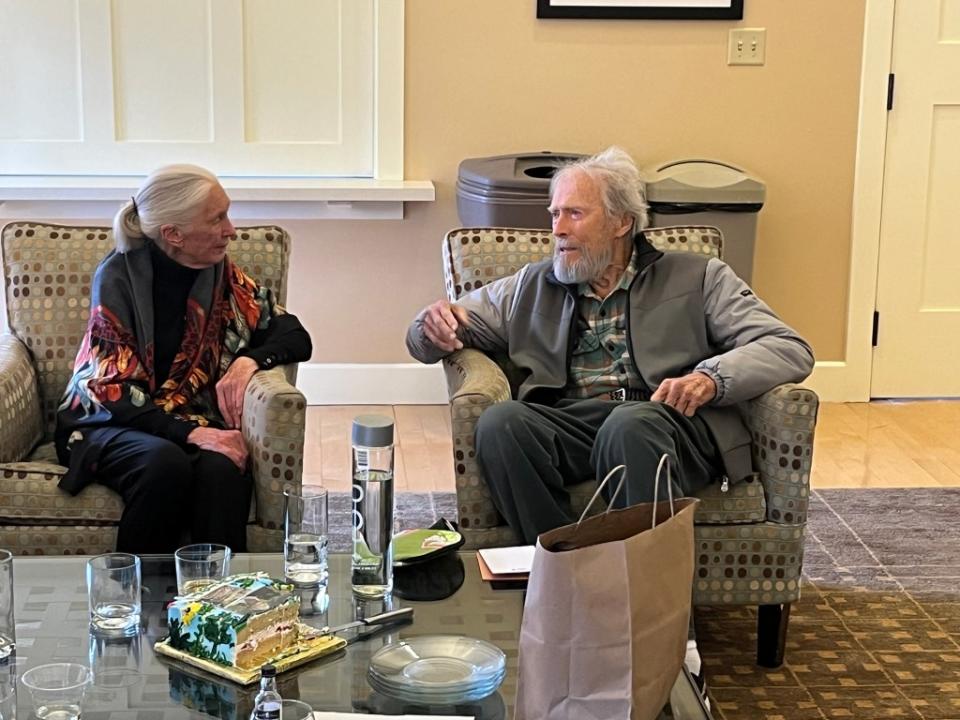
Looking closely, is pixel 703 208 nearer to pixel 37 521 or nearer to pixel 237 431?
pixel 237 431

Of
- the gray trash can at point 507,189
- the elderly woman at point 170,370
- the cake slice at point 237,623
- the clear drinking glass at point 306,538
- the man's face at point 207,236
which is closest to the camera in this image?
the cake slice at point 237,623

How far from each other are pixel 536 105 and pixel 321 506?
277 cm

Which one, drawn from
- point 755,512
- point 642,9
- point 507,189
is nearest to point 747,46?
point 642,9

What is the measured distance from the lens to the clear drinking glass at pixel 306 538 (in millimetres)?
2092

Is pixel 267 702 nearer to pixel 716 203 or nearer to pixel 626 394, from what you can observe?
pixel 626 394

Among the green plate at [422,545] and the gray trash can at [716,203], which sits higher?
the gray trash can at [716,203]

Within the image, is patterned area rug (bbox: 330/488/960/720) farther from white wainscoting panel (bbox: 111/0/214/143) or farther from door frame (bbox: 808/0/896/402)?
white wainscoting panel (bbox: 111/0/214/143)

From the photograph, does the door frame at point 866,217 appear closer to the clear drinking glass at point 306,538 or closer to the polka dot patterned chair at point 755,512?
the polka dot patterned chair at point 755,512

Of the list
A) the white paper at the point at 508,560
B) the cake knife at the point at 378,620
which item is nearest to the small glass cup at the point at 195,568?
the cake knife at the point at 378,620

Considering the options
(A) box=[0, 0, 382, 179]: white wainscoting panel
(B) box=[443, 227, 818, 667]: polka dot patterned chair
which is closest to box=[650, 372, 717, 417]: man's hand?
(B) box=[443, 227, 818, 667]: polka dot patterned chair

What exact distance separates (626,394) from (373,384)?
2000 mm

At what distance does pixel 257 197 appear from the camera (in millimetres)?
4449

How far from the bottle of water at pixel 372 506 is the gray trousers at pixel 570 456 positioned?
56 centimetres

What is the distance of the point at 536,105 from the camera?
4613 millimetres
